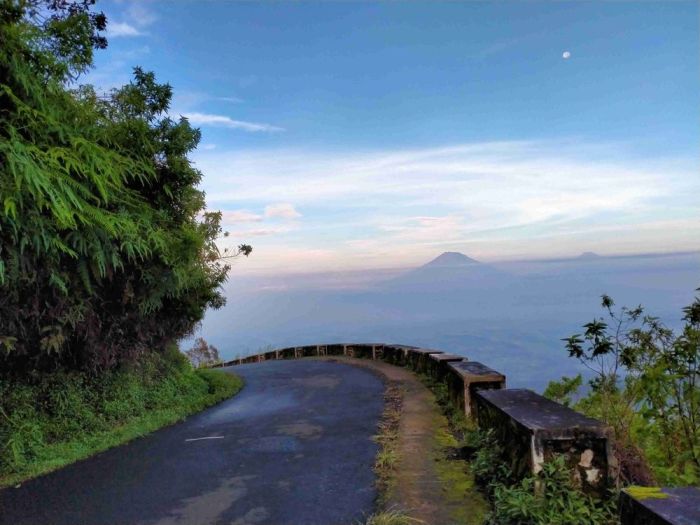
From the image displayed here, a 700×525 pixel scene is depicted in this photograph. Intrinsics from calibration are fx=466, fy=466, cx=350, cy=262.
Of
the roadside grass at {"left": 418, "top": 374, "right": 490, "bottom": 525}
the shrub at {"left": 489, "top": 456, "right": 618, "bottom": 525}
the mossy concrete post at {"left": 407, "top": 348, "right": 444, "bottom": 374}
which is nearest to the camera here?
the shrub at {"left": 489, "top": 456, "right": 618, "bottom": 525}

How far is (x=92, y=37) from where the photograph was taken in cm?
635

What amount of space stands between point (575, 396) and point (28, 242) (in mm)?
9220

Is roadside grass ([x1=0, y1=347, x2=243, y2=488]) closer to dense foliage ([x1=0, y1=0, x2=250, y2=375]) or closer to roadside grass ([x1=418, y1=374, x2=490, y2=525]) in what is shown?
dense foliage ([x1=0, y1=0, x2=250, y2=375])

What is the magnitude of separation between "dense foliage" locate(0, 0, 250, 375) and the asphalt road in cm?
184

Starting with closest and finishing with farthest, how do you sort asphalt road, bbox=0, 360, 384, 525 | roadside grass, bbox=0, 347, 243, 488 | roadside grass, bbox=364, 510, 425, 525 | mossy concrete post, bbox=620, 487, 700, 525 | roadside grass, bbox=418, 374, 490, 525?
1. mossy concrete post, bbox=620, 487, 700, 525
2. roadside grass, bbox=364, 510, 425, 525
3. roadside grass, bbox=418, 374, 490, 525
4. asphalt road, bbox=0, 360, 384, 525
5. roadside grass, bbox=0, 347, 243, 488

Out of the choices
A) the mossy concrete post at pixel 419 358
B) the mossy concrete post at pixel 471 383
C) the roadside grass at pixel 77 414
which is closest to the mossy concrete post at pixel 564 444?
the mossy concrete post at pixel 471 383

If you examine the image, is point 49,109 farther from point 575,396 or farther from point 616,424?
point 575,396

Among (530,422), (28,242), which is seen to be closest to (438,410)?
(530,422)

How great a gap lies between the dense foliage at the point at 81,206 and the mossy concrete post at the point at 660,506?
17.6 ft

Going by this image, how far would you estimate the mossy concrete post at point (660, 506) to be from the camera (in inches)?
89.3

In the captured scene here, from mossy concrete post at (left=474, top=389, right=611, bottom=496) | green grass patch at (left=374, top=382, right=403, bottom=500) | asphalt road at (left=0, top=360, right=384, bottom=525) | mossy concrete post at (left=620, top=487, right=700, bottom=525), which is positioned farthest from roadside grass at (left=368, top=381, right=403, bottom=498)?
mossy concrete post at (left=620, top=487, right=700, bottom=525)

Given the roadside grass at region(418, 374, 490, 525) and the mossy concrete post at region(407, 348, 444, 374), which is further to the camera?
the mossy concrete post at region(407, 348, 444, 374)

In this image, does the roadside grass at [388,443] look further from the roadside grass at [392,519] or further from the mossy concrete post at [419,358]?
the mossy concrete post at [419,358]

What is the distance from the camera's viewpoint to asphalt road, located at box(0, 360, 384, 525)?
14.8 feet
